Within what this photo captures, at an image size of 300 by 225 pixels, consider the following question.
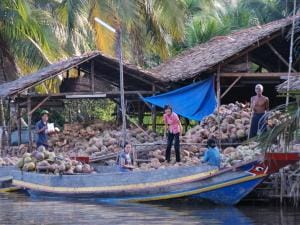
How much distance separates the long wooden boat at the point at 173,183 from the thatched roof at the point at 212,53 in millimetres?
5664

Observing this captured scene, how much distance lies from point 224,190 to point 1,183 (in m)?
6.50

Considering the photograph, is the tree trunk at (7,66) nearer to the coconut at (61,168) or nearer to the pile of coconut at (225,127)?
the pile of coconut at (225,127)

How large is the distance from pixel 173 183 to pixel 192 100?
20.5ft

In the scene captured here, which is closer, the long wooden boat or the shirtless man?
the long wooden boat

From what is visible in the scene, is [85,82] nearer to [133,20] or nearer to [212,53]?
[212,53]

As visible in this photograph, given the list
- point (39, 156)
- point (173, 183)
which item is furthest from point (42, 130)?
point (173, 183)

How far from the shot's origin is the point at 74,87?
73.3 ft

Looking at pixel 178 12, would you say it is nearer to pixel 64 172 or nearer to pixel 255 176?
pixel 64 172

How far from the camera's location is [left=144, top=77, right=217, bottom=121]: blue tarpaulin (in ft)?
67.4

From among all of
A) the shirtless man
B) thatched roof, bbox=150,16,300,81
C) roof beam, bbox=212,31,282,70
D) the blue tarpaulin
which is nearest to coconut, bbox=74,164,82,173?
the shirtless man

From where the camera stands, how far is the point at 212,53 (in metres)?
22.0

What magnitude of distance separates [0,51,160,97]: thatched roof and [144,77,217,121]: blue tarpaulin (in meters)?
1.14

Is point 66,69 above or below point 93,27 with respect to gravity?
below

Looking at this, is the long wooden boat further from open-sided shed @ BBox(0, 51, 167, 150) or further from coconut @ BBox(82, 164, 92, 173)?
open-sided shed @ BBox(0, 51, 167, 150)
